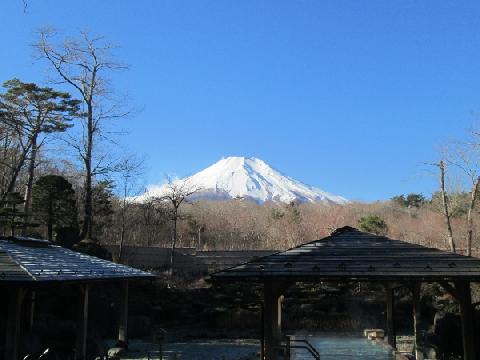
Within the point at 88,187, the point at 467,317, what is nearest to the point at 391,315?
the point at 467,317

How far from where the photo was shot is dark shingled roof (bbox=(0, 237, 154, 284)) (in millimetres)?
10680

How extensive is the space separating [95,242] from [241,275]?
15786 millimetres

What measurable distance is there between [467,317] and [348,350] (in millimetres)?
6107

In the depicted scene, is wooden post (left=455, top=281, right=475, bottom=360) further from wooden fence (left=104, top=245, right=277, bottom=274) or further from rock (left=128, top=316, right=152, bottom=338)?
wooden fence (left=104, top=245, right=277, bottom=274)

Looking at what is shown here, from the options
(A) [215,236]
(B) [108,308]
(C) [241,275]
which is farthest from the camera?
(A) [215,236]

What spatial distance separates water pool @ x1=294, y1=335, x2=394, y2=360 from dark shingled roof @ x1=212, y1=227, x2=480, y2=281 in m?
4.17

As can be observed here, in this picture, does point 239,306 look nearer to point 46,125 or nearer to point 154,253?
point 154,253

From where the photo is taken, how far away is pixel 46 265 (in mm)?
11906

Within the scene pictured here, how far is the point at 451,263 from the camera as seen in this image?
9.68 metres

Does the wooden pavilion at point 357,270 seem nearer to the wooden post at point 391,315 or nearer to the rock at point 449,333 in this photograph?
the wooden post at point 391,315

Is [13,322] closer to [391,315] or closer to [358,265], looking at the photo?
[358,265]

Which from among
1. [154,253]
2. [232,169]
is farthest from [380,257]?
[232,169]

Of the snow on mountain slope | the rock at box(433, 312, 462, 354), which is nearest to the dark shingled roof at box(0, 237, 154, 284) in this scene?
the rock at box(433, 312, 462, 354)

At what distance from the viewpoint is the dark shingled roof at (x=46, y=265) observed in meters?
10.7
